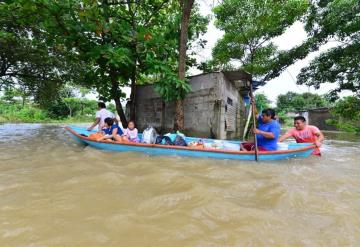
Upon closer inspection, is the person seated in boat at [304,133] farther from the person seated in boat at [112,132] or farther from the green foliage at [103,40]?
the person seated in boat at [112,132]

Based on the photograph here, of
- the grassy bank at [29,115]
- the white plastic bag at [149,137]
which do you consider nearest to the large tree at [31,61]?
the white plastic bag at [149,137]

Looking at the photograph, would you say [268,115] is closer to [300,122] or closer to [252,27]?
[300,122]

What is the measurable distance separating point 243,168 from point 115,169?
253cm

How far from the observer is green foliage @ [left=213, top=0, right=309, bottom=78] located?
1238 cm

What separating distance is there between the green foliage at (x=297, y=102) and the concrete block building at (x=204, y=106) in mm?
30233

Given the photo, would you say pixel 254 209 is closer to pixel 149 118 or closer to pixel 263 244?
pixel 263 244

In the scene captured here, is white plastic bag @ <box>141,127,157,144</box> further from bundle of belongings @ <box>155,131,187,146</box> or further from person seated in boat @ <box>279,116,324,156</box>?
person seated in boat @ <box>279,116,324,156</box>

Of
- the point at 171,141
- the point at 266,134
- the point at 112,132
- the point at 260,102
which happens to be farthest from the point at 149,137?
the point at 260,102

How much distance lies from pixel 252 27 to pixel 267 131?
33.0 ft

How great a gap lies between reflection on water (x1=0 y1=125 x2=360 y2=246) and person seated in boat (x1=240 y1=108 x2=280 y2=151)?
1317mm

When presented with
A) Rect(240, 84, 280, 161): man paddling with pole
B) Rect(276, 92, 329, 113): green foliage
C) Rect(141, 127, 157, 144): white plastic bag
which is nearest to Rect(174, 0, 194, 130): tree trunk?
Rect(141, 127, 157, 144): white plastic bag

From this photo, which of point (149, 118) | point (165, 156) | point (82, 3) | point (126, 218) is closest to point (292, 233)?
point (126, 218)

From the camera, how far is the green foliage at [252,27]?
40.6ft

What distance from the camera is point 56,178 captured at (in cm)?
384
